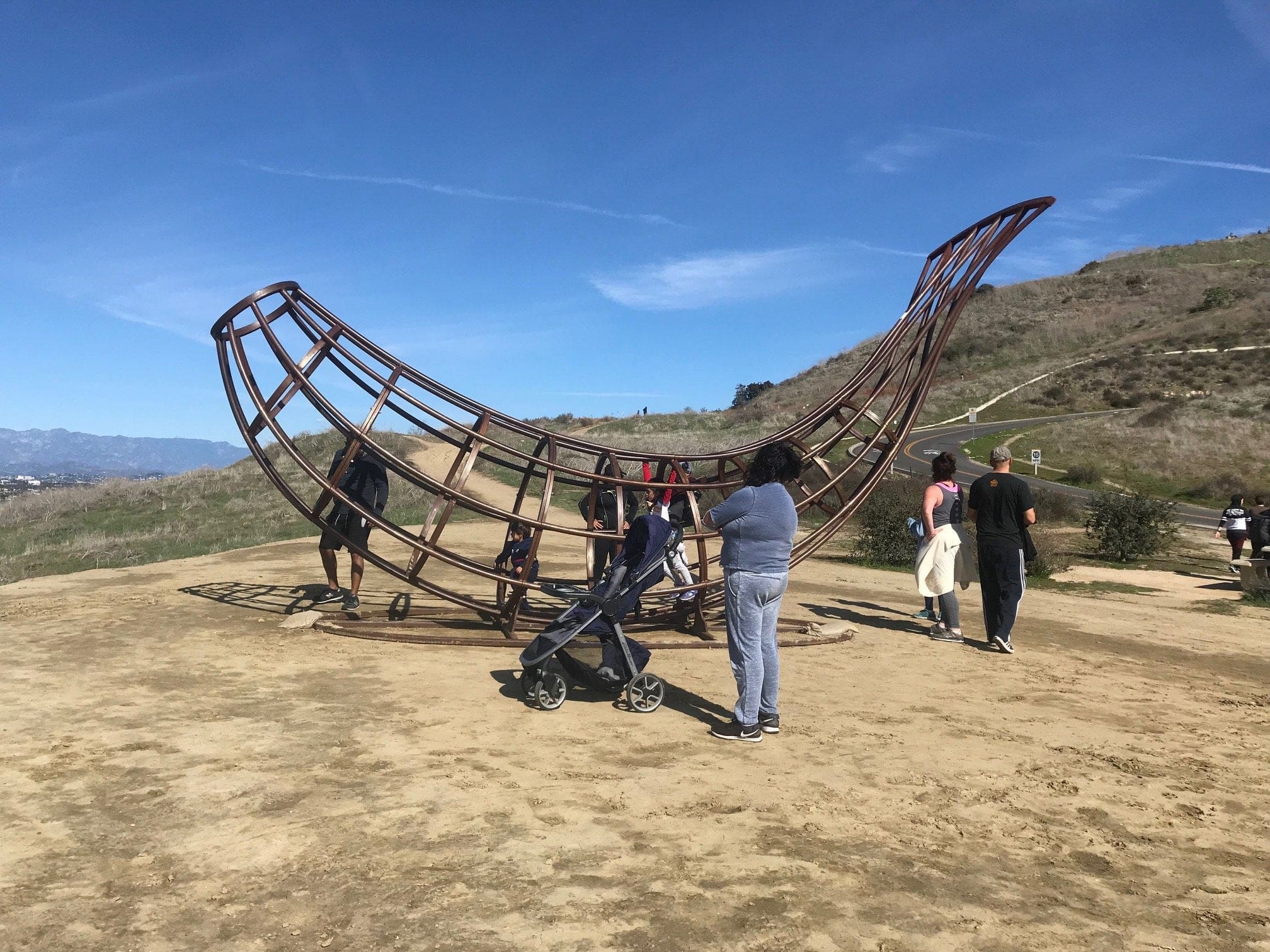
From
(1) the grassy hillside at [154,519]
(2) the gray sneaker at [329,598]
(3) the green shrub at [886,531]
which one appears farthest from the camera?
(3) the green shrub at [886,531]

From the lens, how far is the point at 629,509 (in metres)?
8.66

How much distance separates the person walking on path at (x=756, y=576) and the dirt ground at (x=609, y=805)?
11.7 inches

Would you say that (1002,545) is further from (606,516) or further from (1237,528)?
(1237,528)

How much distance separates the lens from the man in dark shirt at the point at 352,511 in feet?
26.0

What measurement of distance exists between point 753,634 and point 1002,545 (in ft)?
12.4

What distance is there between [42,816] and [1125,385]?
2384 inches

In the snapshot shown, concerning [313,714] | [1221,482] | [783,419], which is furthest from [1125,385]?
[313,714]

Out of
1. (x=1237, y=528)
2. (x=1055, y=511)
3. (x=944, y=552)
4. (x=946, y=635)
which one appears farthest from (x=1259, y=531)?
(x=944, y=552)

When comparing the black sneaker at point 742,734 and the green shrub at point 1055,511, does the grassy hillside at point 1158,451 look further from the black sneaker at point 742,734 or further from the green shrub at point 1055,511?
the black sneaker at point 742,734

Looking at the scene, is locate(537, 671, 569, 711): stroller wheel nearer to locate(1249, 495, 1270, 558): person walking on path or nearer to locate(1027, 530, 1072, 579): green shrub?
locate(1027, 530, 1072, 579): green shrub

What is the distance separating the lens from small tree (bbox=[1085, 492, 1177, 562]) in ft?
54.2

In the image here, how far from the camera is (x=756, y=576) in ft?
16.7

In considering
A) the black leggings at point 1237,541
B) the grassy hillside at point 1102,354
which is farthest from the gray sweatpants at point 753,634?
the grassy hillside at point 1102,354

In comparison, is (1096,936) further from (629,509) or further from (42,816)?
(629,509)
